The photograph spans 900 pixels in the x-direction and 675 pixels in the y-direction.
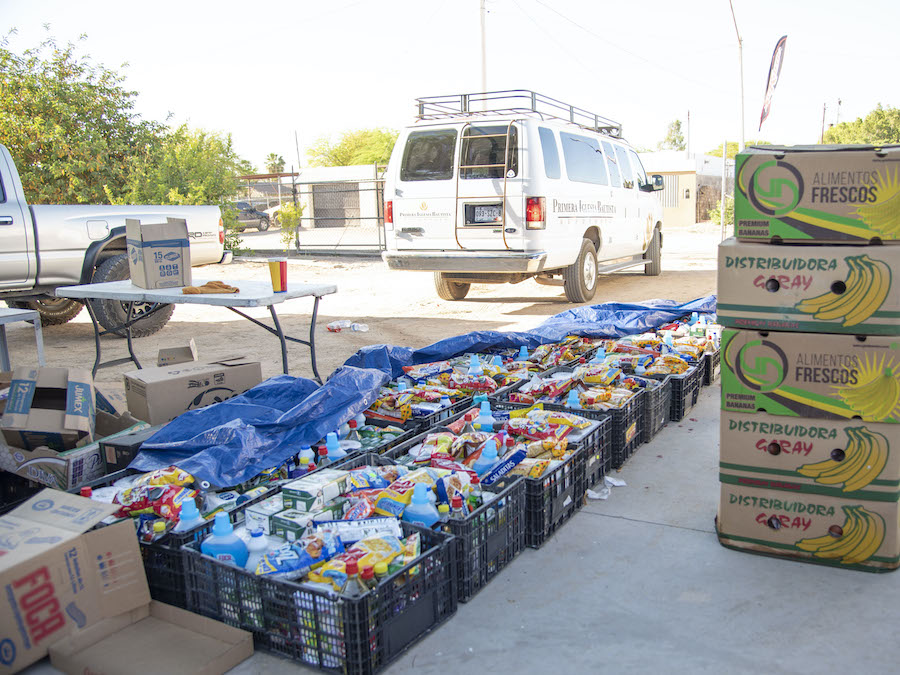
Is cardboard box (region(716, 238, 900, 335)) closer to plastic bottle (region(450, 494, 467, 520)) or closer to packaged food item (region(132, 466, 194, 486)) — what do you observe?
plastic bottle (region(450, 494, 467, 520))

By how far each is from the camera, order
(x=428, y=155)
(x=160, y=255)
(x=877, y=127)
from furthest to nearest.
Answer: (x=877, y=127)
(x=428, y=155)
(x=160, y=255)

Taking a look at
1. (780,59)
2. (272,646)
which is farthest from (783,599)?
(780,59)

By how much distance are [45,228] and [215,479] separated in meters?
6.02

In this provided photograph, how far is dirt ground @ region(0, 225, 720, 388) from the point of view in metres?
8.14

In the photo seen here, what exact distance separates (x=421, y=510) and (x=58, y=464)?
198 cm

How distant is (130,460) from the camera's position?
387 cm

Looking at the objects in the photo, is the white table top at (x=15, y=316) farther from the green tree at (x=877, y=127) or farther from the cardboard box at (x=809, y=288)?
the green tree at (x=877, y=127)

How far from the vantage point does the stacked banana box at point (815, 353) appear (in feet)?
9.61

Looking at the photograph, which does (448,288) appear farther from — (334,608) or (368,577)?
(334,608)

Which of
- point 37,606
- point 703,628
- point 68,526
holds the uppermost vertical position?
point 68,526

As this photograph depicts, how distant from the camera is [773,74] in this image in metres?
17.1

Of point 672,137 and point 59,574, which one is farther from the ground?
point 672,137

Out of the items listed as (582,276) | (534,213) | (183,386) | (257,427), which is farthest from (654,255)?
(257,427)

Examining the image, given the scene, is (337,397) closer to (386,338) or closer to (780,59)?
(386,338)
